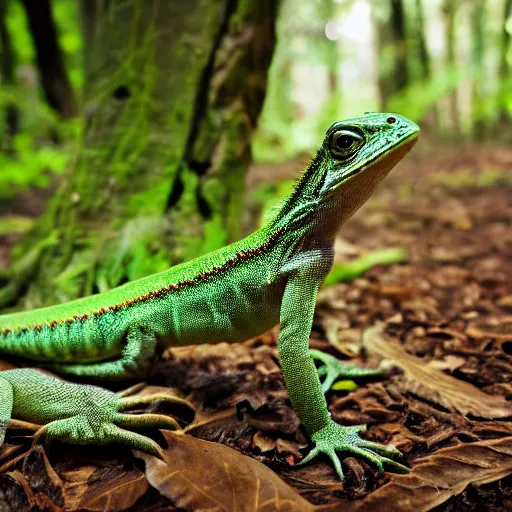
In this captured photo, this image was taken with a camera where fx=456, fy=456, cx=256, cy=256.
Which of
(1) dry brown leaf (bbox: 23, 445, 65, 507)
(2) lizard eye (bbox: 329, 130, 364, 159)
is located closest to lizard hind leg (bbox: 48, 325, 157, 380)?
(1) dry brown leaf (bbox: 23, 445, 65, 507)

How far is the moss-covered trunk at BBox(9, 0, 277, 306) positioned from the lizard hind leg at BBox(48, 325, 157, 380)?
133 cm

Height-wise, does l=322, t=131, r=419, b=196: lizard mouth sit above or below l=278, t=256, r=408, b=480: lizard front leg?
above

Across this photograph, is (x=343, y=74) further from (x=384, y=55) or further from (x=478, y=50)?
(x=478, y=50)

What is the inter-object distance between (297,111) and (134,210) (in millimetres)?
19149

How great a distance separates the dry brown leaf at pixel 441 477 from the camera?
2.08 m

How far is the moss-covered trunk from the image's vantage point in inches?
172

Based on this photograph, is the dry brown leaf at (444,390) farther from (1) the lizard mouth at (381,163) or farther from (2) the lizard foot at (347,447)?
(1) the lizard mouth at (381,163)

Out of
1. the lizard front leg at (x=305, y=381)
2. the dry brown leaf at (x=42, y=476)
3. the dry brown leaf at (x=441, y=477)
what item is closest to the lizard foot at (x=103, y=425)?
the dry brown leaf at (x=42, y=476)

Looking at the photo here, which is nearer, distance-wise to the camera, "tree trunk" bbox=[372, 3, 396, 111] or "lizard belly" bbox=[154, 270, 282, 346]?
"lizard belly" bbox=[154, 270, 282, 346]

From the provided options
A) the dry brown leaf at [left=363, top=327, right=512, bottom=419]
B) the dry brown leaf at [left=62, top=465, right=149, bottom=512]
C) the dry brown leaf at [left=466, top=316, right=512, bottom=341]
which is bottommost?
the dry brown leaf at [left=466, top=316, right=512, bottom=341]

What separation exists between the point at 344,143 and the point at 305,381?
140cm

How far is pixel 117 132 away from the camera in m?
4.54

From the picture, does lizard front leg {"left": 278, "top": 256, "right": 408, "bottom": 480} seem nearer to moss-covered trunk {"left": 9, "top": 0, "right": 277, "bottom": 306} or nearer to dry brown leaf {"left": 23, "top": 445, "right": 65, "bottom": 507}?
dry brown leaf {"left": 23, "top": 445, "right": 65, "bottom": 507}

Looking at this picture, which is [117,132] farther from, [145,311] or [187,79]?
[145,311]
